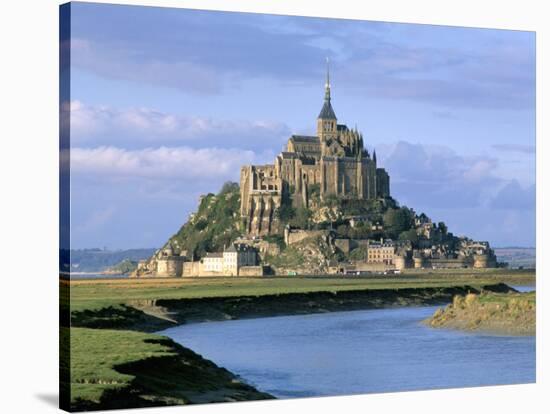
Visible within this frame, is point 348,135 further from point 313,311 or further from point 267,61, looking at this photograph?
point 313,311

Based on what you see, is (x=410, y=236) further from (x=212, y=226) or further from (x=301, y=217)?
(x=212, y=226)

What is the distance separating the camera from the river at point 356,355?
17.6 m

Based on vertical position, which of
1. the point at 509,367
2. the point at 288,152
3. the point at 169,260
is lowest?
the point at 509,367

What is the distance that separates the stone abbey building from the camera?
1930 cm

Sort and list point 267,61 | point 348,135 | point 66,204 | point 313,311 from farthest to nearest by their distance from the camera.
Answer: point 313,311
point 348,135
point 267,61
point 66,204

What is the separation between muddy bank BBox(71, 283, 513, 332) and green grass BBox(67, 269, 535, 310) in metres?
0.11

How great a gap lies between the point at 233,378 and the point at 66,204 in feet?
10.0

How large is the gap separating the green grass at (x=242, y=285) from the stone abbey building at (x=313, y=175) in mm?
882

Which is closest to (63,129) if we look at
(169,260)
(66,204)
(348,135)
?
(66,204)

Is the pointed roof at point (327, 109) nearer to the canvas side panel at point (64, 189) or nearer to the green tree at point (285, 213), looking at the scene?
the green tree at point (285, 213)

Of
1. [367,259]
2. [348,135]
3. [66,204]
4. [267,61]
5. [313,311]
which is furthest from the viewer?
[313,311]

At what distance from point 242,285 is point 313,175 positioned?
1.90 m

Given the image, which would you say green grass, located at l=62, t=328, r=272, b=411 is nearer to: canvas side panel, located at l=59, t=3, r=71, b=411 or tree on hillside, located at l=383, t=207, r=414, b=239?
canvas side panel, located at l=59, t=3, r=71, b=411

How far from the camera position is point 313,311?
2273 centimetres
